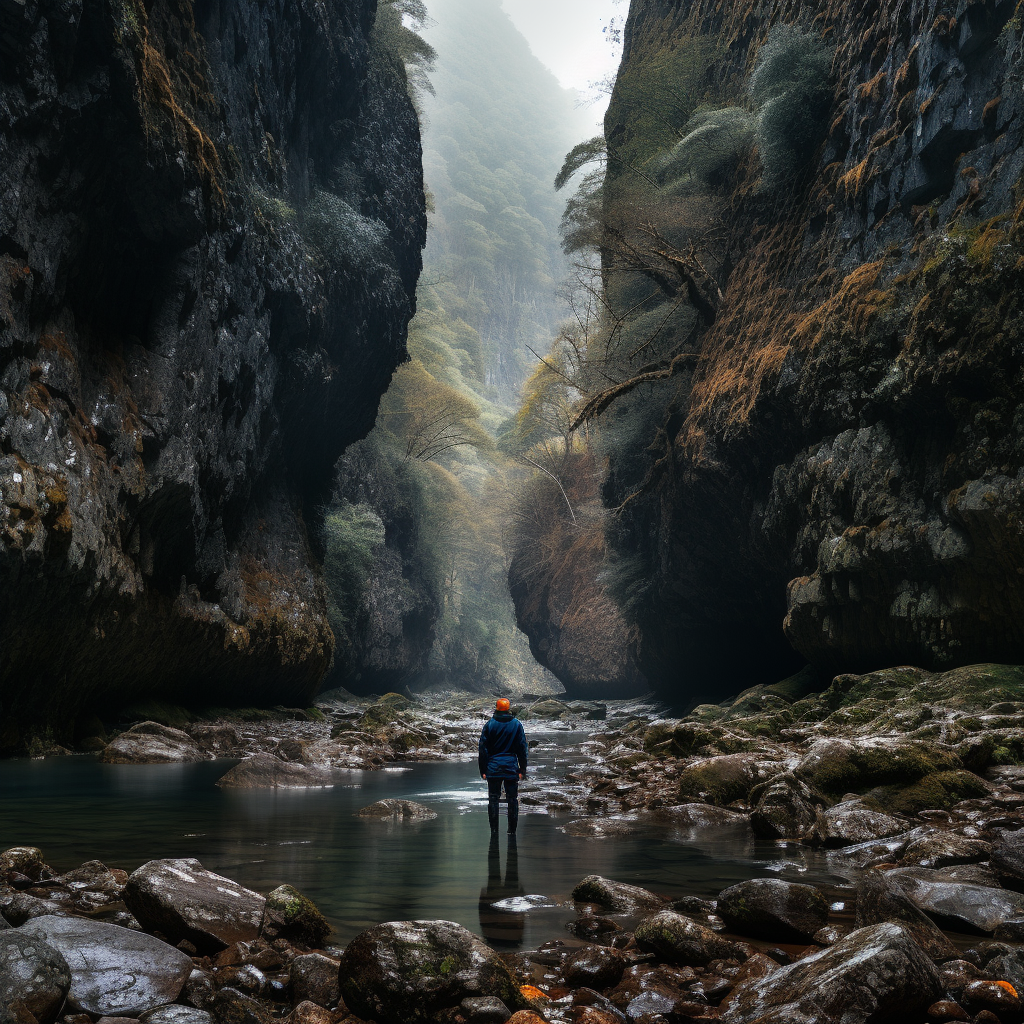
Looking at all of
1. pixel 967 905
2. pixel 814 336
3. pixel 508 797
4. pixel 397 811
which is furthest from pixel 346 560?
pixel 967 905

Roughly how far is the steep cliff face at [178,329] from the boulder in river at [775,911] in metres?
7.63

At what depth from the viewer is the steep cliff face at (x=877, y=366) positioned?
9227mm

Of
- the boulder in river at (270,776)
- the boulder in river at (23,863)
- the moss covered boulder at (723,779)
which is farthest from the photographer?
the boulder in river at (270,776)

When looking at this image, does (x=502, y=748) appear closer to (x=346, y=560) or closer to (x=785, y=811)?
(x=785, y=811)

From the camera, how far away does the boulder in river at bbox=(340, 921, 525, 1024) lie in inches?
97.2

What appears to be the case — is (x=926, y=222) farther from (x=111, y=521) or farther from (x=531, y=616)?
(x=531, y=616)

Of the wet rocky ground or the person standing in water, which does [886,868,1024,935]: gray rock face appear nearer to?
the wet rocky ground

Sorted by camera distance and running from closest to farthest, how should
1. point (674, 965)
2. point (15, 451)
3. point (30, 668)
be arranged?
point (674, 965) < point (15, 451) < point (30, 668)

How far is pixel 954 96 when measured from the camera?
33.8ft

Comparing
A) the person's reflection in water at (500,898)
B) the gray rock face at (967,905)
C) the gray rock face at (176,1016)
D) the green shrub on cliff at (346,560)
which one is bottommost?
the person's reflection in water at (500,898)

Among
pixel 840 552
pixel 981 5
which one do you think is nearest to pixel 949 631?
pixel 840 552

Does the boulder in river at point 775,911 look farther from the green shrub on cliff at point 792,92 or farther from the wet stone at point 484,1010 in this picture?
the green shrub on cliff at point 792,92

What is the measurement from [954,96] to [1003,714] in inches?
306

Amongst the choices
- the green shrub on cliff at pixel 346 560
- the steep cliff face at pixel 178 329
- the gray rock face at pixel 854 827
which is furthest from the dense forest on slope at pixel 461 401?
the gray rock face at pixel 854 827
